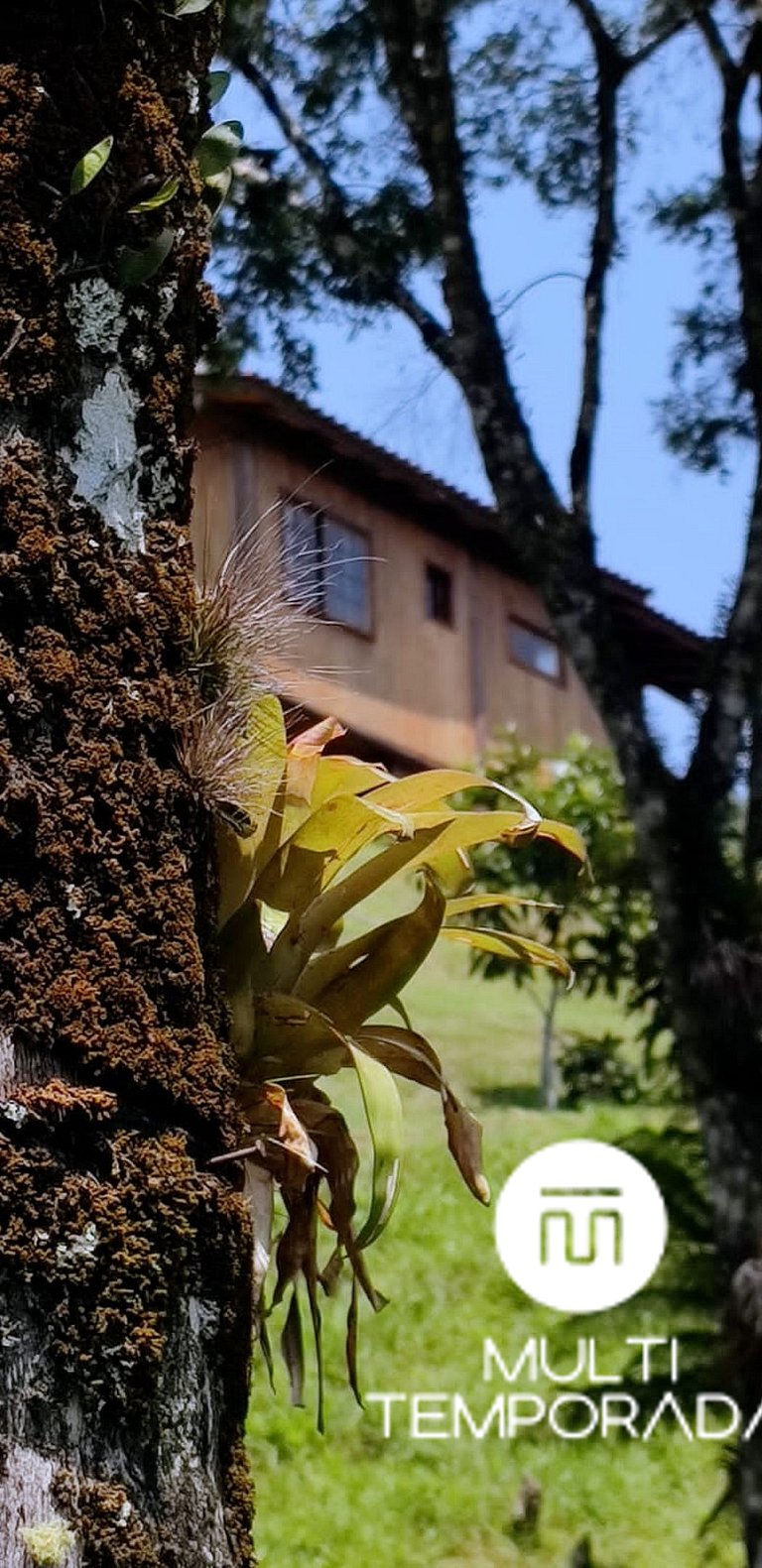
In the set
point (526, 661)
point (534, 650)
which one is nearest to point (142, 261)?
point (526, 661)

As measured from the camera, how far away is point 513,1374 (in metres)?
6.32

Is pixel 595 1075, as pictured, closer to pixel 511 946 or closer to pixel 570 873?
pixel 570 873

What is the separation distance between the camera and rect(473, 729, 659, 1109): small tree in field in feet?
24.5

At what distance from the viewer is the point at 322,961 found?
4.83 ft

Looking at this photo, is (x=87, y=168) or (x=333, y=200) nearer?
(x=87, y=168)

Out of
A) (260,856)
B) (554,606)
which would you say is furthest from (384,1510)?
(260,856)

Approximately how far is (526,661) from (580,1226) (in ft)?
25.9

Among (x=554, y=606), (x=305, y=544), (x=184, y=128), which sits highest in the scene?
(x=554, y=606)

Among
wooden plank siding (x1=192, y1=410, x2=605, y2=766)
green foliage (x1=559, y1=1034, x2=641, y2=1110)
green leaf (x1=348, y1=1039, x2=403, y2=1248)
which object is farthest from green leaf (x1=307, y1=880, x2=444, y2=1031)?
wooden plank siding (x1=192, y1=410, x2=605, y2=766)

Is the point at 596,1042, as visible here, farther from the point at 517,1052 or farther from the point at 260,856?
the point at 260,856

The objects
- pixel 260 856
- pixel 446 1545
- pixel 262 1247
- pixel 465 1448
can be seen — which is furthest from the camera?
pixel 465 1448

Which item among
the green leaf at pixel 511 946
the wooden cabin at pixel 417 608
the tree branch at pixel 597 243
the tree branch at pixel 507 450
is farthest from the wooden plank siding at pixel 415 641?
the green leaf at pixel 511 946

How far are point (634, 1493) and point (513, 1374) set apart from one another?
2.15ft

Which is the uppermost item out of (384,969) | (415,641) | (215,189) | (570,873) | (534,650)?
(534,650)
